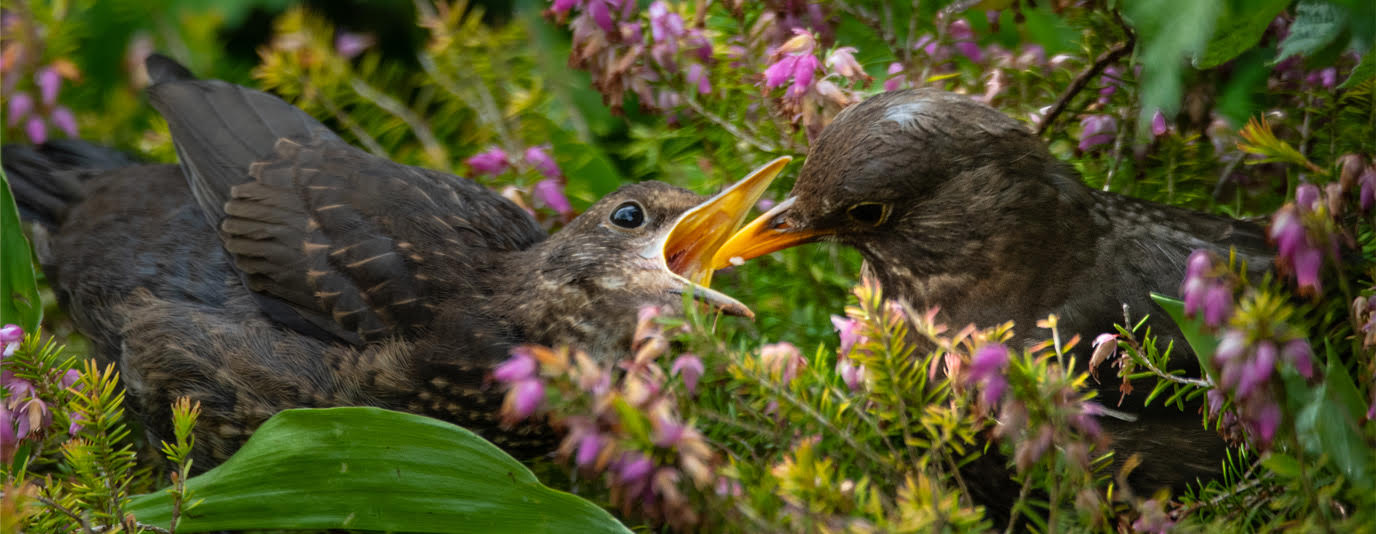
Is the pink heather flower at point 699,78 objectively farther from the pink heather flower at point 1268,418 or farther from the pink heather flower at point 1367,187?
the pink heather flower at point 1268,418

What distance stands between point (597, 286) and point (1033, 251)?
32.4 inches

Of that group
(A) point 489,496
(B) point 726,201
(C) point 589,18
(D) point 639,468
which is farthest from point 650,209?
(D) point 639,468

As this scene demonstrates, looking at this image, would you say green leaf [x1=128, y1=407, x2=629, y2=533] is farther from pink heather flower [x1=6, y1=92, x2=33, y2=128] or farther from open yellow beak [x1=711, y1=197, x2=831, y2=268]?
pink heather flower [x1=6, y1=92, x2=33, y2=128]

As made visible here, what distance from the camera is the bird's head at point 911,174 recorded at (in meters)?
1.99

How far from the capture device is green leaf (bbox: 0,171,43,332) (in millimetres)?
1980

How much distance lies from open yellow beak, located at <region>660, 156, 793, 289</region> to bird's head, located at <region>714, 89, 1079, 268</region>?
0.68 feet

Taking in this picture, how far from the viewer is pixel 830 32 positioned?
259cm

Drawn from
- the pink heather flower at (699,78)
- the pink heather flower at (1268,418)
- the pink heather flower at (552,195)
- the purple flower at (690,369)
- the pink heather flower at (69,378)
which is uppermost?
the pink heather flower at (1268,418)

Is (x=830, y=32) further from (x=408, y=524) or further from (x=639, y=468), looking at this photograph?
(x=639, y=468)

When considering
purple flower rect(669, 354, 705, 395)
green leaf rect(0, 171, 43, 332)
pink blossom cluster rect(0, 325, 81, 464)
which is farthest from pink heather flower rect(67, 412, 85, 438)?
purple flower rect(669, 354, 705, 395)

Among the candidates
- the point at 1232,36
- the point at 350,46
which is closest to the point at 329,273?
the point at 350,46

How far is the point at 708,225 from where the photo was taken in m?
2.37

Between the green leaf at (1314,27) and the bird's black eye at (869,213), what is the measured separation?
25.9 inches

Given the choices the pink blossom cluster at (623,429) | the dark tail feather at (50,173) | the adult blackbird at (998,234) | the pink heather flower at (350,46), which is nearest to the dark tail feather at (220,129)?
the dark tail feather at (50,173)
